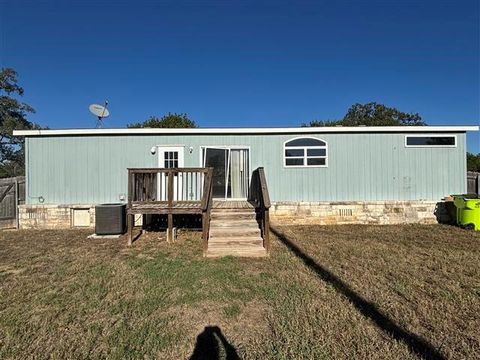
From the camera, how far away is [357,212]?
8.61 metres

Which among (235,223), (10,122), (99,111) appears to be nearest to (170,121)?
(10,122)

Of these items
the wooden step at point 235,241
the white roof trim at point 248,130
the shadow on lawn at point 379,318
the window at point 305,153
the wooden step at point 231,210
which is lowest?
the shadow on lawn at point 379,318

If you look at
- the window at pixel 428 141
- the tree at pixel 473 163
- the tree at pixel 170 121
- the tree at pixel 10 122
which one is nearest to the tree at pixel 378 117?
the tree at pixel 473 163

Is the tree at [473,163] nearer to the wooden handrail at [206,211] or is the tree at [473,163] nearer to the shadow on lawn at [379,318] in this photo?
the wooden handrail at [206,211]

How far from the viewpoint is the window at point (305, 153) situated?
8.71 m

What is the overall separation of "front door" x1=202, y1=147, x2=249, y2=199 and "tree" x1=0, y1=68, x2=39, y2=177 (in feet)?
79.0

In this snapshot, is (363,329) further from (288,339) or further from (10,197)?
(10,197)

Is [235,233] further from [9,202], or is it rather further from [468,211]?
[9,202]

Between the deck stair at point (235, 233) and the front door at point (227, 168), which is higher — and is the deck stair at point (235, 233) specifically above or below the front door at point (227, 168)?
below

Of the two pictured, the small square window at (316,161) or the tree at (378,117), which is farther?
the tree at (378,117)

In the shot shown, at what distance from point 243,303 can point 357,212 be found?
640 cm

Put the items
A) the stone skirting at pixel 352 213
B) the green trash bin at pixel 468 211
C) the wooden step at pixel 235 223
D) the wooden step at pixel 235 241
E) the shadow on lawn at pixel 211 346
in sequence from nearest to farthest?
the shadow on lawn at pixel 211 346 → the wooden step at pixel 235 241 → the wooden step at pixel 235 223 → the green trash bin at pixel 468 211 → the stone skirting at pixel 352 213

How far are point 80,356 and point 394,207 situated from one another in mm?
8645

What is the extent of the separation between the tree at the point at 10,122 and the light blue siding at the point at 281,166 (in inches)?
825
